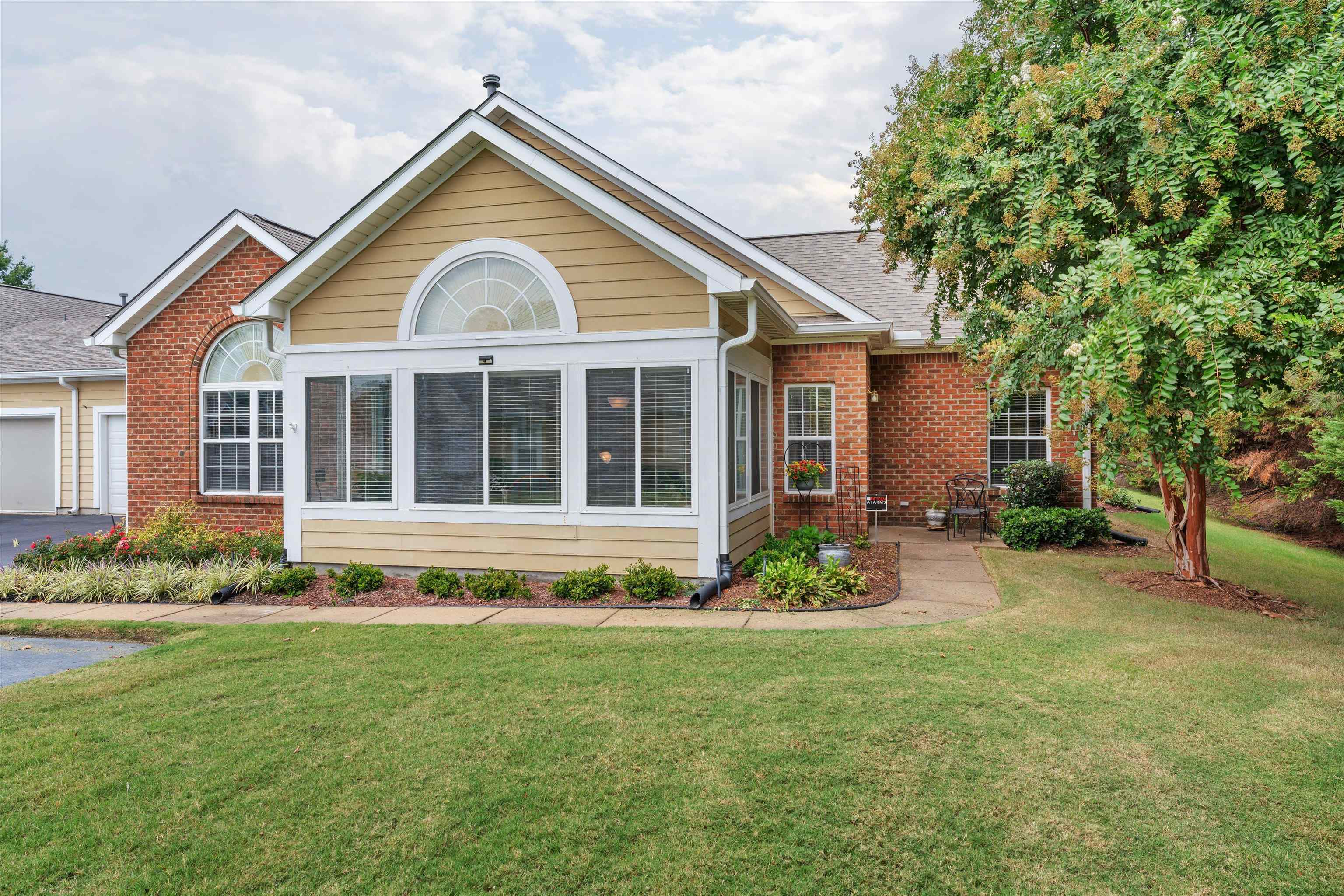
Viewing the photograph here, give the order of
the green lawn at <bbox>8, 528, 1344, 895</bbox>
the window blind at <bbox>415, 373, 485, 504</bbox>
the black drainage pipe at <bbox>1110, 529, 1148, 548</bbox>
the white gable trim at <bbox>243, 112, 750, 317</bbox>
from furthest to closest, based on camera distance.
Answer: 1. the black drainage pipe at <bbox>1110, 529, 1148, 548</bbox>
2. the window blind at <bbox>415, 373, 485, 504</bbox>
3. the white gable trim at <bbox>243, 112, 750, 317</bbox>
4. the green lawn at <bbox>8, 528, 1344, 895</bbox>

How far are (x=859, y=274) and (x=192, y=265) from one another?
1060cm

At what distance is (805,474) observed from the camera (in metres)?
10.4

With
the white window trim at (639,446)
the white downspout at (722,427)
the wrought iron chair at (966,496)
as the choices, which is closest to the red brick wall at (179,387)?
the white window trim at (639,446)

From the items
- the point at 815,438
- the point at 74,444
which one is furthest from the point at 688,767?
the point at 74,444

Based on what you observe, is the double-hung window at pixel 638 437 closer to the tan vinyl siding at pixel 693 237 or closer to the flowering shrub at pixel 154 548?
the tan vinyl siding at pixel 693 237

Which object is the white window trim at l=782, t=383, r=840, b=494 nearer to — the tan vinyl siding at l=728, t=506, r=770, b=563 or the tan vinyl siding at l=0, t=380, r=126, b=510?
the tan vinyl siding at l=728, t=506, r=770, b=563

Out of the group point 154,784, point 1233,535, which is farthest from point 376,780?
point 1233,535

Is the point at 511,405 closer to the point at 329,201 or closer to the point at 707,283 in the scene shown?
the point at 707,283

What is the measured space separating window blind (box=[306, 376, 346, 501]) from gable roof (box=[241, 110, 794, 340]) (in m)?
1.03

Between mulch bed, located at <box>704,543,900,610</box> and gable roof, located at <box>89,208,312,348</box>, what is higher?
gable roof, located at <box>89,208,312,348</box>

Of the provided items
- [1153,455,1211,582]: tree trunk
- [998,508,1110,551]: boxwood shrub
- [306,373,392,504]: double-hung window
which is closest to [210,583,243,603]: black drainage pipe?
[306,373,392,504]: double-hung window

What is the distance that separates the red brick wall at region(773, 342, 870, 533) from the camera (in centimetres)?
1103

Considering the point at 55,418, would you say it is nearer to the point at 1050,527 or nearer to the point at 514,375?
the point at 514,375

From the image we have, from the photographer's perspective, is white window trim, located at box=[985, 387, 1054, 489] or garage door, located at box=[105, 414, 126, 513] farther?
garage door, located at box=[105, 414, 126, 513]
